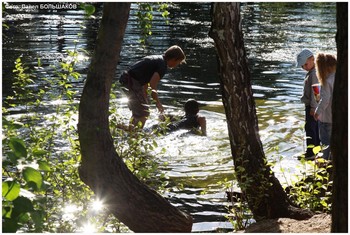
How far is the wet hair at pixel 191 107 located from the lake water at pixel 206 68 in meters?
0.44

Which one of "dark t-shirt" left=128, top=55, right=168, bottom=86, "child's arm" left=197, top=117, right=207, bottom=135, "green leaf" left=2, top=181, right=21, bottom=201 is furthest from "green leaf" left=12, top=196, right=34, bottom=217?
"child's arm" left=197, top=117, right=207, bottom=135

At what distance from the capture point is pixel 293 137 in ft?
42.5

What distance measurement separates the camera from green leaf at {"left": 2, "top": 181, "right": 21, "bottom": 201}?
4.66 metres

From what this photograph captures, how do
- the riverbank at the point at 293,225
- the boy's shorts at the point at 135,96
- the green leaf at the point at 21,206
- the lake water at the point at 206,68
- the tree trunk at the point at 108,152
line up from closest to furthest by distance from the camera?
the green leaf at the point at 21,206 < the tree trunk at the point at 108,152 < the riverbank at the point at 293,225 < the lake water at the point at 206,68 < the boy's shorts at the point at 135,96

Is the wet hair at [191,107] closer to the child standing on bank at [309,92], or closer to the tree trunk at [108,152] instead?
the child standing on bank at [309,92]

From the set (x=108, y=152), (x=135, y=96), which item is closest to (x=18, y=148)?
(x=108, y=152)

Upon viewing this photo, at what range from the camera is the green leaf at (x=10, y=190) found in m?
4.66

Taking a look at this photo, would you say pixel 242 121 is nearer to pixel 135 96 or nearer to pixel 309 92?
pixel 309 92

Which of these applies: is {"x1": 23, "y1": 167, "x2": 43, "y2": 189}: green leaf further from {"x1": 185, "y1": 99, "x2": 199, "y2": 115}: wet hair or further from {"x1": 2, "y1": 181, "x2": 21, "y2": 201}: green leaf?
{"x1": 185, "y1": 99, "x2": 199, "y2": 115}: wet hair

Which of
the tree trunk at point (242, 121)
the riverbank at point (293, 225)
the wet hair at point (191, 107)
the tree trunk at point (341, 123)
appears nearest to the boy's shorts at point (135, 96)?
the wet hair at point (191, 107)

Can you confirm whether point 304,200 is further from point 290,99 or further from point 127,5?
point 290,99

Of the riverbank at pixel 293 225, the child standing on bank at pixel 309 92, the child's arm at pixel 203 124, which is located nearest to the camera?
the riverbank at pixel 293 225

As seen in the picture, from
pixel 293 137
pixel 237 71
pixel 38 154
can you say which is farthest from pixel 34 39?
pixel 38 154

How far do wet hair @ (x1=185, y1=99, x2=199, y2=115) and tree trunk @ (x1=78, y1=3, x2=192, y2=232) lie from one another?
19.2 ft
